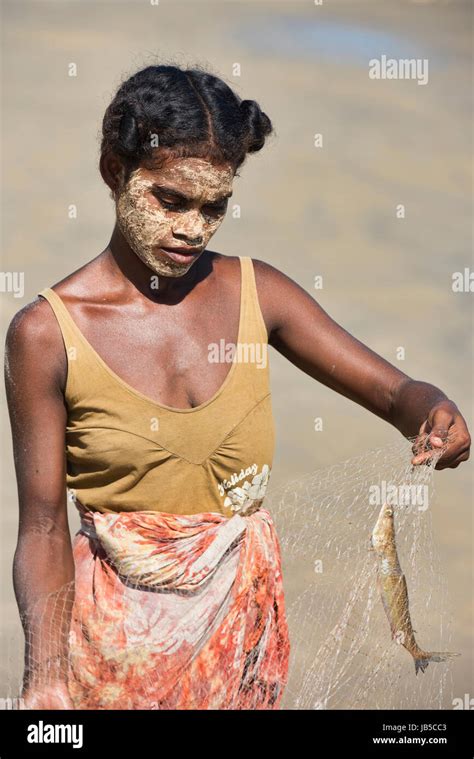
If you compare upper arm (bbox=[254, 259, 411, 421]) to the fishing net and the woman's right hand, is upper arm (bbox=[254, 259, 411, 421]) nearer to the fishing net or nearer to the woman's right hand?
the fishing net

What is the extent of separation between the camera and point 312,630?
3.26 metres

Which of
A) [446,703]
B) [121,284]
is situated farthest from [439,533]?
[121,284]

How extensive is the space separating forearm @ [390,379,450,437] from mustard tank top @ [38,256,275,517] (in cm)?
35

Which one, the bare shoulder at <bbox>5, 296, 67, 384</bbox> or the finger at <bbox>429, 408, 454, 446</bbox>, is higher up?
the bare shoulder at <bbox>5, 296, 67, 384</bbox>

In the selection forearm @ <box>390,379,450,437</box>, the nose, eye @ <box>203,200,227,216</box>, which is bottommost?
forearm @ <box>390,379,450,437</box>

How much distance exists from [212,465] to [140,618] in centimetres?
38

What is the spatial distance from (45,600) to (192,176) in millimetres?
988

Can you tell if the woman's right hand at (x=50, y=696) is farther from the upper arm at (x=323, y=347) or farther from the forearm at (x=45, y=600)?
the upper arm at (x=323, y=347)

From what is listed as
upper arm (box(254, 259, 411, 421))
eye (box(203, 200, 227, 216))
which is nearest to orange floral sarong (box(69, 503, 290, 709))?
upper arm (box(254, 259, 411, 421))

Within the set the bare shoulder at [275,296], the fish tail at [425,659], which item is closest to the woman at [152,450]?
the bare shoulder at [275,296]

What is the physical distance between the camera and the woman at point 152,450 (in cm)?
257

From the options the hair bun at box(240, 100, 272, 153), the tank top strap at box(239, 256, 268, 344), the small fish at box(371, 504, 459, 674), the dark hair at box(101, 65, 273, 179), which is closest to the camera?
the dark hair at box(101, 65, 273, 179)

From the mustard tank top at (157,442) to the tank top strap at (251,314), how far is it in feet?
0.20

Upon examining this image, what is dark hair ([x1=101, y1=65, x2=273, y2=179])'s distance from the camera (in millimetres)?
2543
